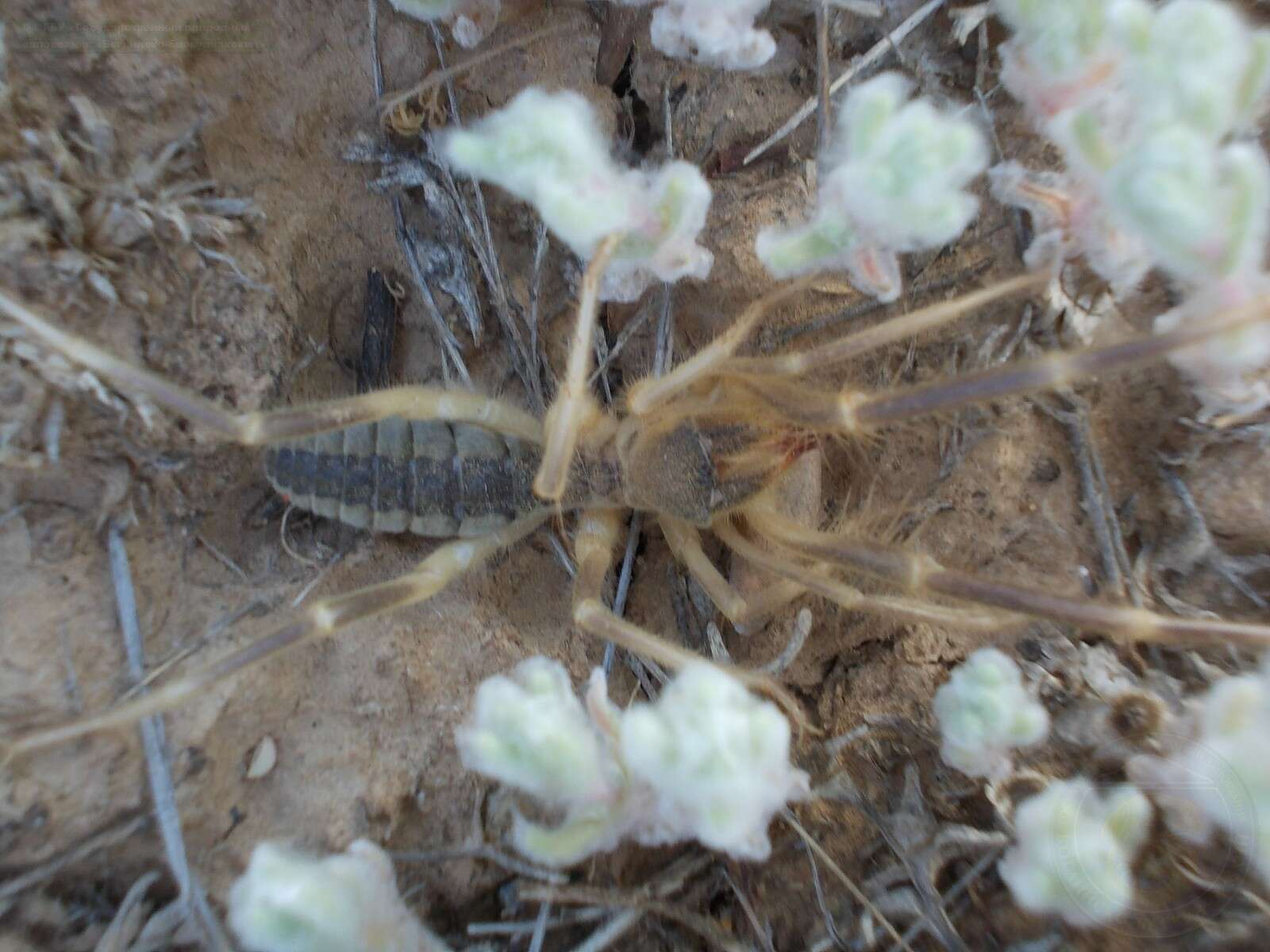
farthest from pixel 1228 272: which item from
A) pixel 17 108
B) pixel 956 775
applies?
pixel 17 108

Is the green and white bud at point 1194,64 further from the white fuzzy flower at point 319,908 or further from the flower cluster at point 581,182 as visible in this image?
the white fuzzy flower at point 319,908

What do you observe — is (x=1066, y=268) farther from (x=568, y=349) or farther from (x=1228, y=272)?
(x=568, y=349)

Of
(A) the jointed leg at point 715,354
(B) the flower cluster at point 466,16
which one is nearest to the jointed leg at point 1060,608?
(A) the jointed leg at point 715,354

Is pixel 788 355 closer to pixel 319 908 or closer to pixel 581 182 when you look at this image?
pixel 581 182

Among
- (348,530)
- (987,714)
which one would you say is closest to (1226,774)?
(987,714)

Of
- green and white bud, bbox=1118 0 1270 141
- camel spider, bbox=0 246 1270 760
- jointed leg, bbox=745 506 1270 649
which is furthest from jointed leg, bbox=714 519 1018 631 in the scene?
green and white bud, bbox=1118 0 1270 141

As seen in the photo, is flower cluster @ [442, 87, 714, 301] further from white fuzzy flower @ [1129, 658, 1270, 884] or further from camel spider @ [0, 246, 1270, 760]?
white fuzzy flower @ [1129, 658, 1270, 884]
